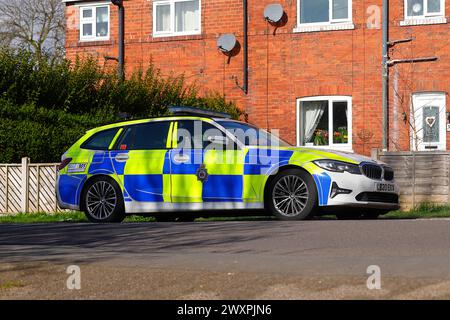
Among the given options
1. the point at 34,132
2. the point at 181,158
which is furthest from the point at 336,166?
the point at 34,132

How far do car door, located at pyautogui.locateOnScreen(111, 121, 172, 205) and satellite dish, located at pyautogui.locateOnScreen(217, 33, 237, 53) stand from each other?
11.1 m

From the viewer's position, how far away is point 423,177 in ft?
60.7

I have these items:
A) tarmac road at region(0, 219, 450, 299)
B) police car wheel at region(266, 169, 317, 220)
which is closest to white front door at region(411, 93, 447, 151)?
police car wheel at region(266, 169, 317, 220)

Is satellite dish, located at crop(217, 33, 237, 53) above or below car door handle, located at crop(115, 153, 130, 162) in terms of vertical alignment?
above

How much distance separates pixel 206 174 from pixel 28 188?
768 cm

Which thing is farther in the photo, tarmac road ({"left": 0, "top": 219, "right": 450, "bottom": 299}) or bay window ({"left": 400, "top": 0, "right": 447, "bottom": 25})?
bay window ({"left": 400, "top": 0, "right": 447, "bottom": 25})

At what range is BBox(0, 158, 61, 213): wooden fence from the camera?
2011 cm

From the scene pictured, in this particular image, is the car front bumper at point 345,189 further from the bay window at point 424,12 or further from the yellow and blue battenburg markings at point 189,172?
the bay window at point 424,12

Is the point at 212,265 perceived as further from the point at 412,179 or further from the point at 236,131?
the point at 412,179

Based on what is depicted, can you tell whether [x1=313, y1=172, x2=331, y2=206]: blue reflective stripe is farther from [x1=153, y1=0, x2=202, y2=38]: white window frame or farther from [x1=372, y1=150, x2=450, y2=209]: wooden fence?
[x1=153, y1=0, x2=202, y2=38]: white window frame

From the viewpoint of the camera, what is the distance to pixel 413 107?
2377cm

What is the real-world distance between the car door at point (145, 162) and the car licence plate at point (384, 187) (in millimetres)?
3064
